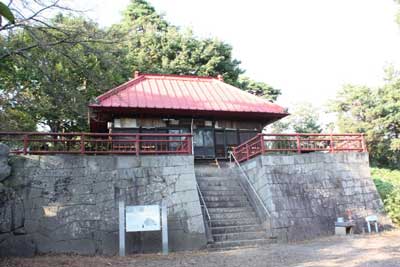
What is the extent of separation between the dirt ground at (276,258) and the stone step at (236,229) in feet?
2.99

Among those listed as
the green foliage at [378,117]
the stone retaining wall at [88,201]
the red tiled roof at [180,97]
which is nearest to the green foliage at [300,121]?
the green foliage at [378,117]

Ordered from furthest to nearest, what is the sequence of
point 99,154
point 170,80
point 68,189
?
point 170,80
point 99,154
point 68,189

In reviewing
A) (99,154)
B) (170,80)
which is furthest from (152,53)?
(99,154)

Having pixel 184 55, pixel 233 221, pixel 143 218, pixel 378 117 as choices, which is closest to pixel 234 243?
pixel 233 221

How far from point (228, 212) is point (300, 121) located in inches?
1135

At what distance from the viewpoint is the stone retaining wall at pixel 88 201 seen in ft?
29.2

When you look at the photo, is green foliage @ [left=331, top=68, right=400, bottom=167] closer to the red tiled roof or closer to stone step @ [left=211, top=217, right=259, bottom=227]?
the red tiled roof

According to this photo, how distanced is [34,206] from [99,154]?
91.0 inches

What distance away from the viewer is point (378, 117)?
22.2 m

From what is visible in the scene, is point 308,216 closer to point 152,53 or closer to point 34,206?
point 34,206

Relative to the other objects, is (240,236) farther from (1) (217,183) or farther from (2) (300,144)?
(2) (300,144)

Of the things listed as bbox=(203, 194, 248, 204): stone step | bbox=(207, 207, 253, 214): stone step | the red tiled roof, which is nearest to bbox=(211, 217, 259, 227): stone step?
bbox=(207, 207, 253, 214): stone step

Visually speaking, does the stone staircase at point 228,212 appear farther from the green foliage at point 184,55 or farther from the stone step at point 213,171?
the green foliage at point 184,55

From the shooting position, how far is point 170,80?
56.8ft
